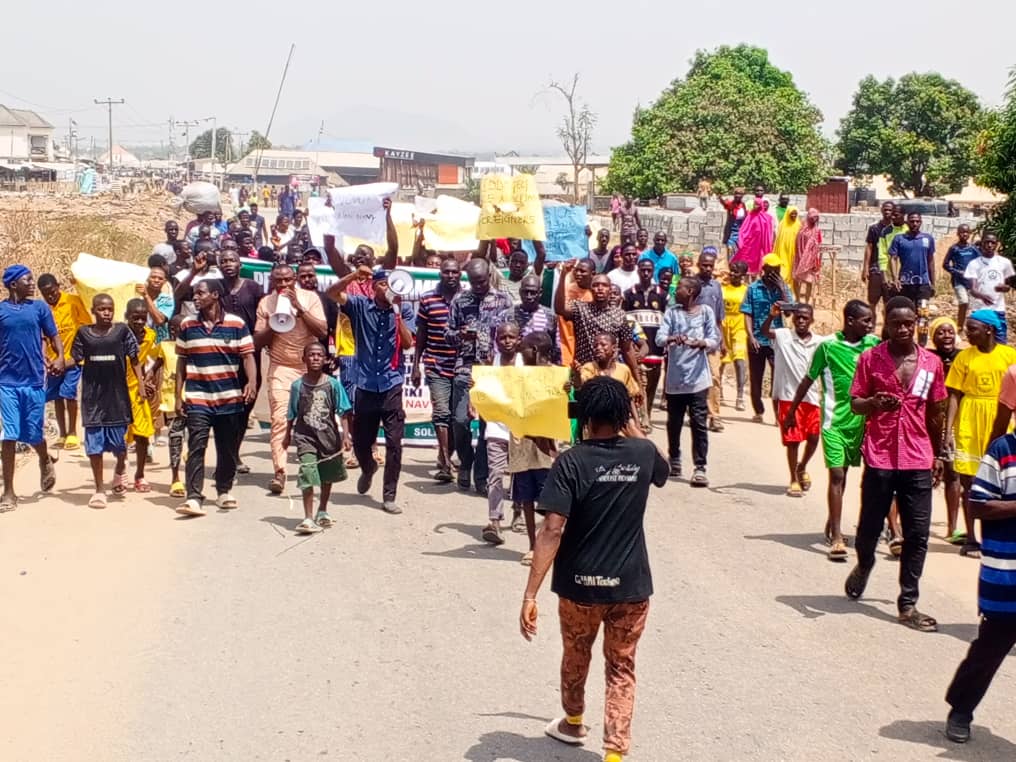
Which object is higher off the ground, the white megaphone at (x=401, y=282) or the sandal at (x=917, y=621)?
the white megaphone at (x=401, y=282)

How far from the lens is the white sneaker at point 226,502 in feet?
36.3

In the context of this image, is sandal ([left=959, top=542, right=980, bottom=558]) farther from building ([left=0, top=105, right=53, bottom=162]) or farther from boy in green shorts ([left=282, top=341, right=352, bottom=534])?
building ([left=0, top=105, right=53, bottom=162])

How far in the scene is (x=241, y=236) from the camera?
52.9 feet

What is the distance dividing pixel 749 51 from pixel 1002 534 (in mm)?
56733

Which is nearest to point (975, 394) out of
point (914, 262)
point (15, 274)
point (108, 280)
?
point (914, 262)

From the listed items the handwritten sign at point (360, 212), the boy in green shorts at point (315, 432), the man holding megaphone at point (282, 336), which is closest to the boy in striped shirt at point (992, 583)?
the boy in green shorts at point (315, 432)

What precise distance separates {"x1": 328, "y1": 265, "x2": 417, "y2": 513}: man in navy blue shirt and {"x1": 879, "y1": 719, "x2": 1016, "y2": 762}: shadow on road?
17.3ft

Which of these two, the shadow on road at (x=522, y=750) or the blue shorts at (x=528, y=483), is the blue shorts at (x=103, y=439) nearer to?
the blue shorts at (x=528, y=483)

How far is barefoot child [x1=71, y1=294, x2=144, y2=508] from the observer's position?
36.5 ft

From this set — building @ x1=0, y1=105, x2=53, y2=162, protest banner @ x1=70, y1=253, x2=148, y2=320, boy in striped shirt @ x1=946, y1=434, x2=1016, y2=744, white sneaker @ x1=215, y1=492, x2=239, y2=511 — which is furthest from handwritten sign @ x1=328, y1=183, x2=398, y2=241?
building @ x1=0, y1=105, x2=53, y2=162

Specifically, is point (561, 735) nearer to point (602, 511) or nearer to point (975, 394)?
point (602, 511)

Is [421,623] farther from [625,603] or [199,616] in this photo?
[625,603]

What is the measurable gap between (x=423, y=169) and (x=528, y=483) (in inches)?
3839

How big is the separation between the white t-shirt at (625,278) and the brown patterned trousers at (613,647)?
8.64 metres
